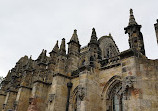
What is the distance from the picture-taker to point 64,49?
16.3 metres

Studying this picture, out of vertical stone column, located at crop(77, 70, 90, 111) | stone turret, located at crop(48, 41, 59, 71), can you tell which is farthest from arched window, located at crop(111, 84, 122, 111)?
stone turret, located at crop(48, 41, 59, 71)

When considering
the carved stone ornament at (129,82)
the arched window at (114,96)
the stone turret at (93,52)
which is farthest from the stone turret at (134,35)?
the stone turret at (93,52)

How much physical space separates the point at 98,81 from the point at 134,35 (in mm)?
4195

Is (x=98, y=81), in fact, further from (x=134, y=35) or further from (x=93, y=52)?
(x=134, y=35)

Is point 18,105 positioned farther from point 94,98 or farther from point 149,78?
point 149,78

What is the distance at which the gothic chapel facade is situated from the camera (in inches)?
291

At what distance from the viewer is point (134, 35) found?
10.2 m

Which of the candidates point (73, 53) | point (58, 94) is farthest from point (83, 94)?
point (73, 53)

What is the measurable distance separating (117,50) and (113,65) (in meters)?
8.78

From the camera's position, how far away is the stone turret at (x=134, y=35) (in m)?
9.65

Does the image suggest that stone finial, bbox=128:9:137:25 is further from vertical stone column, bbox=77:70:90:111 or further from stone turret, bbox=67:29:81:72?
stone turret, bbox=67:29:81:72

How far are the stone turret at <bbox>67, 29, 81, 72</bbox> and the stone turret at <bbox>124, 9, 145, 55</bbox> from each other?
6629 mm

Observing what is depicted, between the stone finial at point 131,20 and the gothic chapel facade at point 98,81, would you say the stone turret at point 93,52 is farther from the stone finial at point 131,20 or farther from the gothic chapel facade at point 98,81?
the stone finial at point 131,20

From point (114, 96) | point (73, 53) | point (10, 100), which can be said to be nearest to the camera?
point (114, 96)
